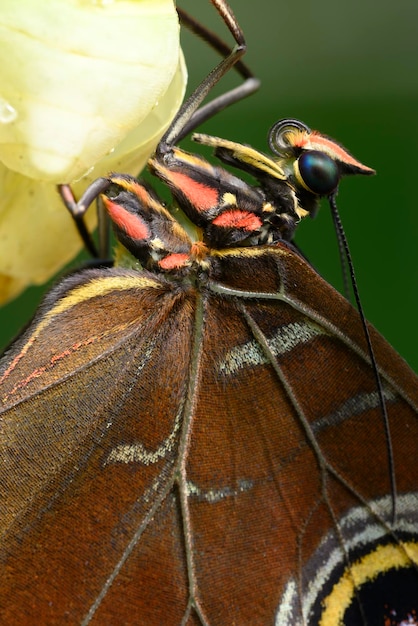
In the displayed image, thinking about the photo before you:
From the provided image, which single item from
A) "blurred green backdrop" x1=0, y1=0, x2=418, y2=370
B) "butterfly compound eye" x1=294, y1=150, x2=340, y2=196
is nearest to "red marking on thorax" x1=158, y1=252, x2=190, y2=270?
"butterfly compound eye" x1=294, y1=150, x2=340, y2=196

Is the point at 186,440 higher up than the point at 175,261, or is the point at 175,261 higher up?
the point at 175,261

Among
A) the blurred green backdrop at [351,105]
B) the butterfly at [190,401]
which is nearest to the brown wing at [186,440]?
the butterfly at [190,401]

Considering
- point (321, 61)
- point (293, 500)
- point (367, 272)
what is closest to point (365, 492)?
point (293, 500)

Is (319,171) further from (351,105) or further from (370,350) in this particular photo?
(351,105)

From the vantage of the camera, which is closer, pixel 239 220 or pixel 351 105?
pixel 239 220

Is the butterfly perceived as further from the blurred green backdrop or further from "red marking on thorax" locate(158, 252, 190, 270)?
the blurred green backdrop

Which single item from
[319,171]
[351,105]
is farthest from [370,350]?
[351,105]

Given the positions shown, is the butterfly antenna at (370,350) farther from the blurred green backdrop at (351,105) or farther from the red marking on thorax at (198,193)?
the blurred green backdrop at (351,105)

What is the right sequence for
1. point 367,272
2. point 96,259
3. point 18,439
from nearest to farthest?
point 18,439
point 96,259
point 367,272

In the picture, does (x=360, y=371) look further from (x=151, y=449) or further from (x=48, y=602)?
(x=48, y=602)
